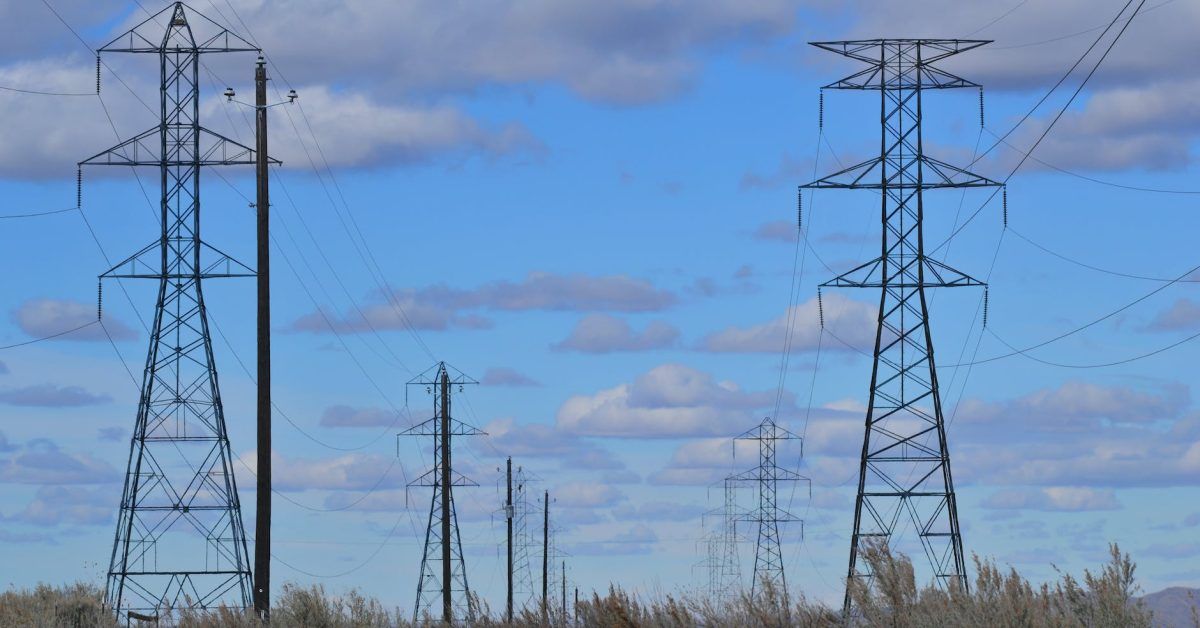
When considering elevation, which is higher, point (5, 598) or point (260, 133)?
point (260, 133)

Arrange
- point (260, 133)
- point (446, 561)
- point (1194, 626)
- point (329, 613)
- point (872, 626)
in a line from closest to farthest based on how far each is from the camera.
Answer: point (1194, 626) < point (872, 626) < point (329, 613) < point (260, 133) < point (446, 561)

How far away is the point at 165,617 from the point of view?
29.2 m

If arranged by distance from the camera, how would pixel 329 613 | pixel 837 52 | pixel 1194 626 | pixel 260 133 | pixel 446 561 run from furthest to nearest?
pixel 446 561 < pixel 837 52 < pixel 260 133 < pixel 329 613 < pixel 1194 626

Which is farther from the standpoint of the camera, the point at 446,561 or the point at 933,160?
the point at 446,561

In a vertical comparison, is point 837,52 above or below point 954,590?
above

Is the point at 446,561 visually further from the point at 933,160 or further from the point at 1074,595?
the point at 1074,595

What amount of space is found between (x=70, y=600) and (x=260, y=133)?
972 centimetres

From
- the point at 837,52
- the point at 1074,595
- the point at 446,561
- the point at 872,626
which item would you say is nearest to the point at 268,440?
the point at 872,626

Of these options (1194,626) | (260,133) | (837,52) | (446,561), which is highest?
(837,52)

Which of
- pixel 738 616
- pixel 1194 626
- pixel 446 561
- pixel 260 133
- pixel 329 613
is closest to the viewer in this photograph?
pixel 1194 626

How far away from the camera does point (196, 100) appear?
45.2 metres

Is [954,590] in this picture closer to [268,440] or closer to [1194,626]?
[1194,626]

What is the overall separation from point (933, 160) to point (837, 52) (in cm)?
367

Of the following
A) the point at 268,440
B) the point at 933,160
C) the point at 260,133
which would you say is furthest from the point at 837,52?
the point at 268,440
